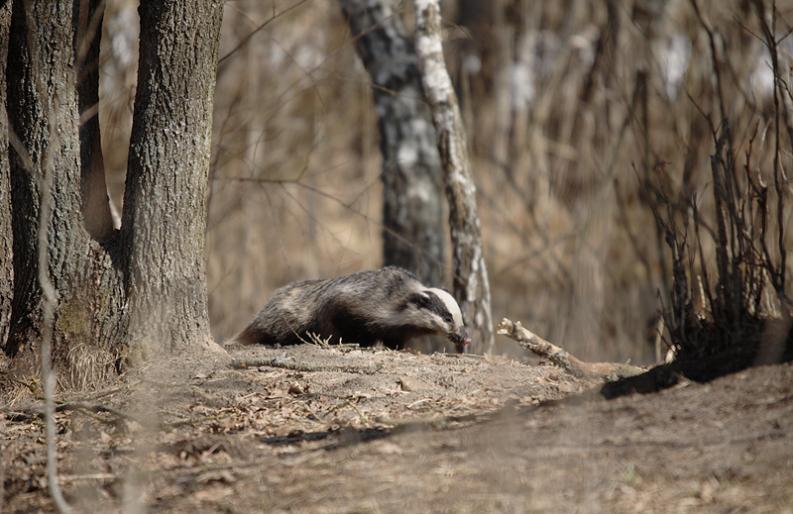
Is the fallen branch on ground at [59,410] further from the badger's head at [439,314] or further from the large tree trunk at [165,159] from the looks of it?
the badger's head at [439,314]

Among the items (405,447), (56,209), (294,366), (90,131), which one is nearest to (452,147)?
(294,366)

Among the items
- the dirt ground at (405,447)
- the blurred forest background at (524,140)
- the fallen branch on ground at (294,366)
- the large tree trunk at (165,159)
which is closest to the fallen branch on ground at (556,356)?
the dirt ground at (405,447)

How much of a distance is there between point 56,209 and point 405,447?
80.7 inches

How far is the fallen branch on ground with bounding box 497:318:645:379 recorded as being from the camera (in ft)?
16.8

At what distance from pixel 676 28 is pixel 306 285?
21.4 feet

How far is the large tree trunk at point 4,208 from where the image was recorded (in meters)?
4.60

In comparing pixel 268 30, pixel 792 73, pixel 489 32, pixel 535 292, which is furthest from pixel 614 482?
pixel 489 32

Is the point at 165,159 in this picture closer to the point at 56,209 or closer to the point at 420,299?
the point at 56,209

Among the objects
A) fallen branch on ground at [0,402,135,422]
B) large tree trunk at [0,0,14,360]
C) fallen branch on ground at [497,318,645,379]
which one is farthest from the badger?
fallen branch on ground at [0,402,135,422]

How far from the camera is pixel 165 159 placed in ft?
15.6

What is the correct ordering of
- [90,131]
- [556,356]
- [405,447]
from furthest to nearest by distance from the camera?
[556,356] → [90,131] → [405,447]

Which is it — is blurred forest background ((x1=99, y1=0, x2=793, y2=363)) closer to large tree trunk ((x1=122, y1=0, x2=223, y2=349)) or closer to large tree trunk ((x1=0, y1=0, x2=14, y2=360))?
large tree trunk ((x1=122, y1=0, x2=223, y2=349))

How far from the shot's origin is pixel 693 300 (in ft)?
13.9

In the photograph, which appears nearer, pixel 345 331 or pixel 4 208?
pixel 4 208
